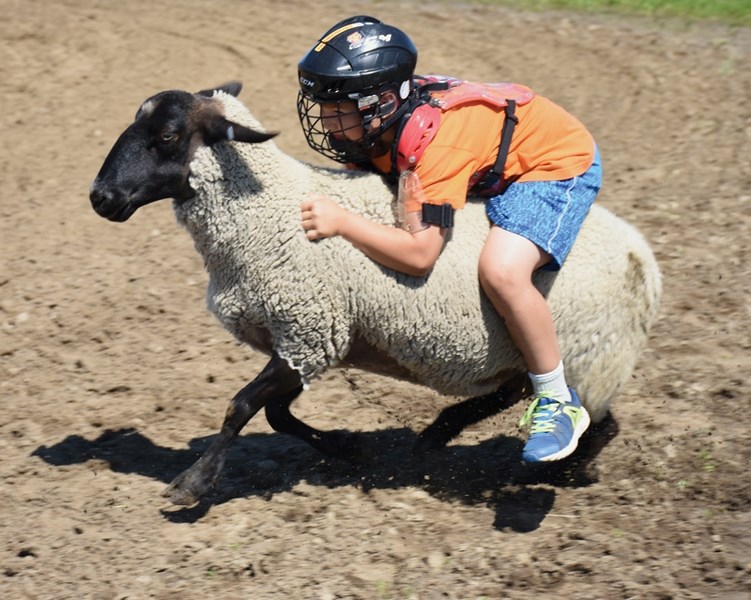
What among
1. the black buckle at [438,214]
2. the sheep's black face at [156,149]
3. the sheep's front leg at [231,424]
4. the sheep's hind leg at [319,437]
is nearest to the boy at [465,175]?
the black buckle at [438,214]

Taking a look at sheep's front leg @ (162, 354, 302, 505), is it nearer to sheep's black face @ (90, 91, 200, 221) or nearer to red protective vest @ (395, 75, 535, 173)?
sheep's black face @ (90, 91, 200, 221)

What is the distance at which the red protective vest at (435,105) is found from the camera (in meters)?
4.30

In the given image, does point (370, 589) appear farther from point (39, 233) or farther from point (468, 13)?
point (468, 13)

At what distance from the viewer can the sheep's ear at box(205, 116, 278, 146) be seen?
423 centimetres

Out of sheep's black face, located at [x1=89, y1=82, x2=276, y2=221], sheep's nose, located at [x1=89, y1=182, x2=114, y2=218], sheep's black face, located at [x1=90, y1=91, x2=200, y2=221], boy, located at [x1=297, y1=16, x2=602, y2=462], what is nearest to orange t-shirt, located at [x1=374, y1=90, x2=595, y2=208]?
boy, located at [x1=297, y1=16, x2=602, y2=462]

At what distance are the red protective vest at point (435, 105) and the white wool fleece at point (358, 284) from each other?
0.82 ft

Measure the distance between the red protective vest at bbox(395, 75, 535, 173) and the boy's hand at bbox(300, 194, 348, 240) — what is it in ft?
1.03

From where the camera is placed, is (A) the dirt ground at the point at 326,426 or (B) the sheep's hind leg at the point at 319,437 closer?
(A) the dirt ground at the point at 326,426

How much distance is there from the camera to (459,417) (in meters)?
5.25

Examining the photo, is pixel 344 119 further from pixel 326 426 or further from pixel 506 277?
pixel 326 426

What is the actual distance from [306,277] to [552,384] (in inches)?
43.3

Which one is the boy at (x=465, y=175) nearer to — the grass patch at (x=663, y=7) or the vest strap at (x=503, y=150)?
the vest strap at (x=503, y=150)

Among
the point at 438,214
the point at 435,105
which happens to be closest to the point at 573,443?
the point at 438,214

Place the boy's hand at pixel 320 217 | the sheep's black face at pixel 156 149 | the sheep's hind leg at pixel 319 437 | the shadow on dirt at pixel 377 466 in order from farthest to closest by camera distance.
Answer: the sheep's hind leg at pixel 319 437
the shadow on dirt at pixel 377 466
the boy's hand at pixel 320 217
the sheep's black face at pixel 156 149
